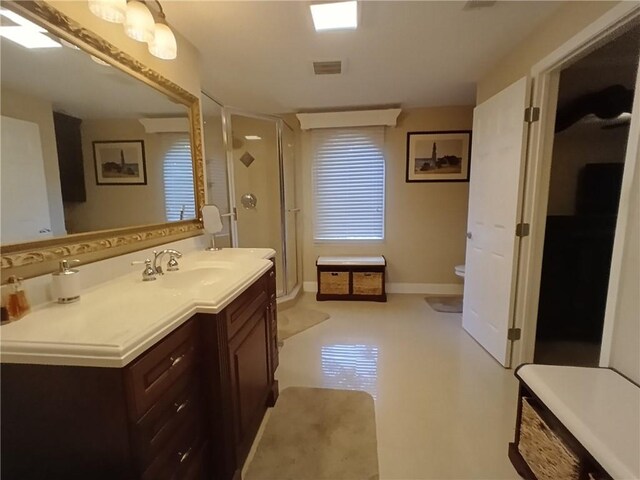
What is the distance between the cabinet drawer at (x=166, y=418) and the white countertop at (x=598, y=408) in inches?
51.1

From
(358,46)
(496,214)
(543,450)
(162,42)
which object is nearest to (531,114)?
(496,214)

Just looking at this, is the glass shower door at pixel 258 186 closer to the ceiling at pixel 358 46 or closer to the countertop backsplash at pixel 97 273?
the ceiling at pixel 358 46

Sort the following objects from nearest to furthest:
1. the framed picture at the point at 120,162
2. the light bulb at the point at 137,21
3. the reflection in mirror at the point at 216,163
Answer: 1. the light bulb at the point at 137,21
2. the framed picture at the point at 120,162
3. the reflection in mirror at the point at 216,163

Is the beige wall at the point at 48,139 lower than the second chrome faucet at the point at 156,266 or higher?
higher

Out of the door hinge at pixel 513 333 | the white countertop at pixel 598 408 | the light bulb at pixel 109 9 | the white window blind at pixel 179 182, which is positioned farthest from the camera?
the door hinge at pixel 513 333

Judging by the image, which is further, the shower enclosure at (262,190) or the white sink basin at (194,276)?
the shower enclosure at (262,190)

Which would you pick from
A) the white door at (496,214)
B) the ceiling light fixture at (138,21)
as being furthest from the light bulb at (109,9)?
the white door at (496,214)

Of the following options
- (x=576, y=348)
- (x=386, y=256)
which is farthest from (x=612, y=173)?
(x=386, y=256)

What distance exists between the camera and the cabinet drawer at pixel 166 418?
867mm

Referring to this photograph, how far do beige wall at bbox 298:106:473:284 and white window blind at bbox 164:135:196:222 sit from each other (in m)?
2.11

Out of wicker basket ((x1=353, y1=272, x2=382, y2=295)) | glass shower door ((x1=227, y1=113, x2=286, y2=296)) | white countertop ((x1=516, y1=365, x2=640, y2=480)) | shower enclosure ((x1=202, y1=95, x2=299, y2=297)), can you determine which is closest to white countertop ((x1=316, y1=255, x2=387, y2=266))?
wicker basket ((x1=353, y1=272, x2=382, y2=295))

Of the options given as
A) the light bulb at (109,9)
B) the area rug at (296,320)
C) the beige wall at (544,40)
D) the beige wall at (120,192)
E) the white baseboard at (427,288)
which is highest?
the beige wall at (544,40)

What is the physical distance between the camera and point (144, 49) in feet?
5.32

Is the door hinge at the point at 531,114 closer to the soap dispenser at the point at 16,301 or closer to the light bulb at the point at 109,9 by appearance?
the light bulb at the point at 109,9
